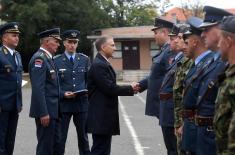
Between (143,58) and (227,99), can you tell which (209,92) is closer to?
(227,99)

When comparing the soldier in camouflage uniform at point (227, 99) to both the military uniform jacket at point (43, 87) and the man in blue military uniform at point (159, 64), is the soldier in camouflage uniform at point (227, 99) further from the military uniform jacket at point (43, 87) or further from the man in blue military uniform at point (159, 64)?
the military uniform jacket at point (43, 87)

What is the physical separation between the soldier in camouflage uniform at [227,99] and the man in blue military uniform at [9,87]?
411cm

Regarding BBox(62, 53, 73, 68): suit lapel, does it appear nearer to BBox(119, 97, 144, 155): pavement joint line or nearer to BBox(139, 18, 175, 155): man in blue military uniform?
BBox(139, 18, 175, 155): man in blue military uniform

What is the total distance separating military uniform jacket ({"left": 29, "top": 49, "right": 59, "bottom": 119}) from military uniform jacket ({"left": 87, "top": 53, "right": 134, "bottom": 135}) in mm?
488

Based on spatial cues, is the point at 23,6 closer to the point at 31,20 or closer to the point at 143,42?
the point at 31,20

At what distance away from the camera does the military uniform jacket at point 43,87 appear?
268 inches

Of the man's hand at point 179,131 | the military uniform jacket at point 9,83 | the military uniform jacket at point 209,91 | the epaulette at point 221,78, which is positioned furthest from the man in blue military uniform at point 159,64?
the epaulette at point 221,78

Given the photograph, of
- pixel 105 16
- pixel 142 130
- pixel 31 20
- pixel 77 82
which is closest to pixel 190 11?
pixel 105 16

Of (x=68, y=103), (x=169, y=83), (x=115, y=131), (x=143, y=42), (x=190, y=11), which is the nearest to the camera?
(x=169, y=83)

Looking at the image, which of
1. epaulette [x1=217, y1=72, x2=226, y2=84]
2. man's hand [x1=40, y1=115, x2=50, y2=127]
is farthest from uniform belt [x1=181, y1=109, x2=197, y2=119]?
man's hand [x1=40, y1=115, x2=50, y2=127]

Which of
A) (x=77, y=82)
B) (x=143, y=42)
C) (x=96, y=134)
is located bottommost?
(x=143, y=42)

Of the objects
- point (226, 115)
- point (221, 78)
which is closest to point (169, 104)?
point (221, 78)

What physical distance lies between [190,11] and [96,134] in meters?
49.0

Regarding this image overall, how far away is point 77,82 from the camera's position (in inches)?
320
